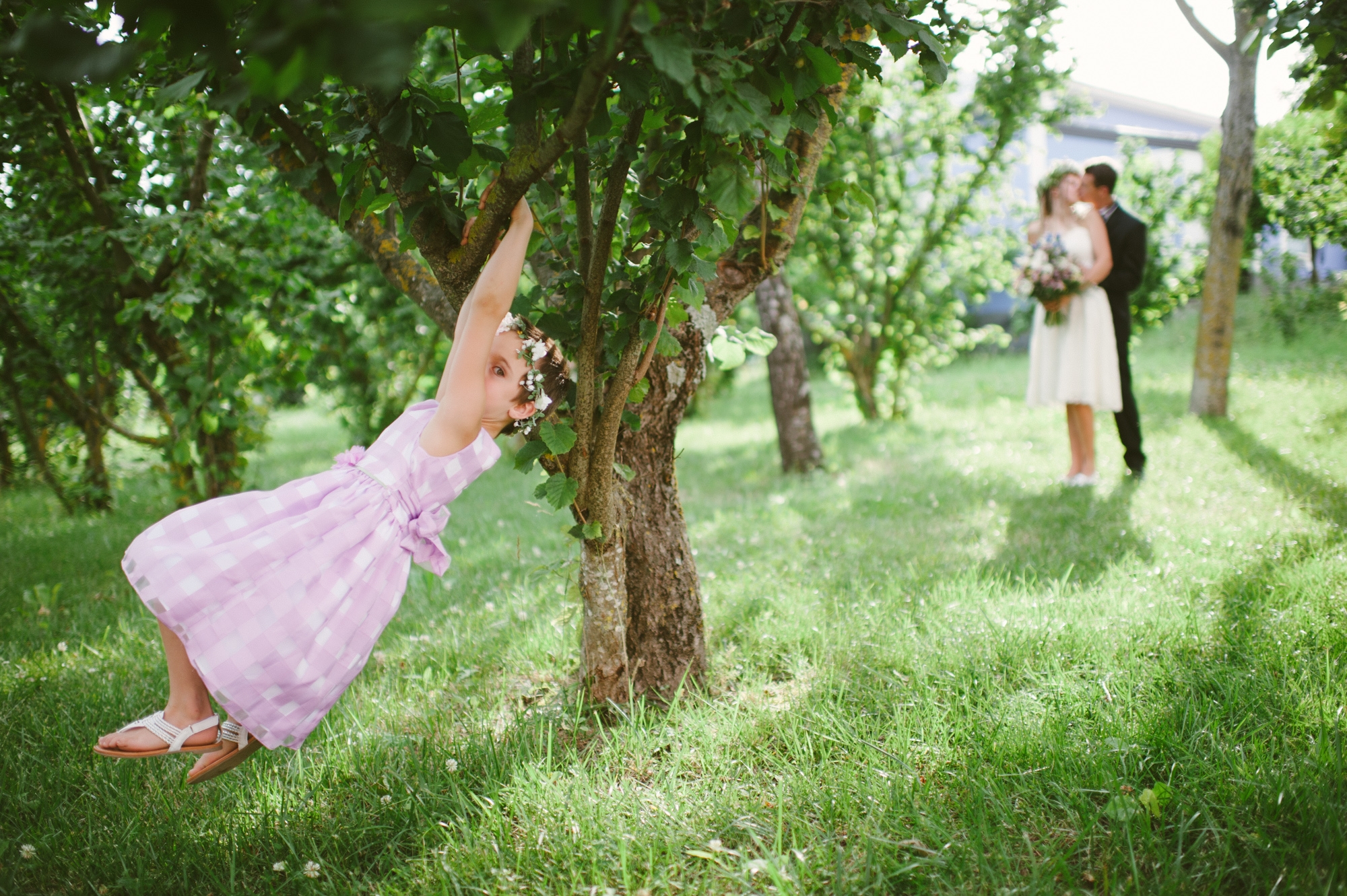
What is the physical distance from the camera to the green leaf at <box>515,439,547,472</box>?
2.03 meters

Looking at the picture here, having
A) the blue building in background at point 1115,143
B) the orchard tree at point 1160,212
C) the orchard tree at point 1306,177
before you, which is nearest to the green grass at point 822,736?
the orchard tree at point 1306,177

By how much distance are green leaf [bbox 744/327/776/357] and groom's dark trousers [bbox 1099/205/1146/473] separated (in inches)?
137

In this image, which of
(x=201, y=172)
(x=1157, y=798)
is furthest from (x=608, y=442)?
(x=201, y=172)

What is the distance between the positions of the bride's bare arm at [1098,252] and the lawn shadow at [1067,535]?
56.3 inches

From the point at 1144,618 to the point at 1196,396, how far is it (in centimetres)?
509

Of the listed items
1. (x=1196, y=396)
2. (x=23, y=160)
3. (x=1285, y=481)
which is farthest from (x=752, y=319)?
(x=23, y=160)

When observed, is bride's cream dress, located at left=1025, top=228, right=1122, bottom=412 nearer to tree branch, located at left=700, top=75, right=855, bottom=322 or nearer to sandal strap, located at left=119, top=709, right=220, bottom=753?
tree branch, located at left=700, top=75, right=855, bottom=322

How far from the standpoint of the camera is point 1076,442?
5.06 meters

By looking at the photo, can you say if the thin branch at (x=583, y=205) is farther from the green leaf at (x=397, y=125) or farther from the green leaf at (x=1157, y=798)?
the green leaf at (x=1157, y=798)

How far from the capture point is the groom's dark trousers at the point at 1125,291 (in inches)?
196

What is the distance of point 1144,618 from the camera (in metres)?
2.74

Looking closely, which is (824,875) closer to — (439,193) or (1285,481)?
(439,193)

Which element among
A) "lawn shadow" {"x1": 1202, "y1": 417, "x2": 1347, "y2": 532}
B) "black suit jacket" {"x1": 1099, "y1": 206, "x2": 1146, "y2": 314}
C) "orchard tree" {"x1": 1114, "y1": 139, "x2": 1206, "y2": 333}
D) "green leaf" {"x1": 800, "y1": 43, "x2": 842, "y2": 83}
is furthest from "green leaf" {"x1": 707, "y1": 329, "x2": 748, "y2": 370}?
"orchard tree" {"x1": 1114, "y1": 139, "x2": 1206, "y2": 333}

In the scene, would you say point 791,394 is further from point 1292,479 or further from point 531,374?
point 531,374
